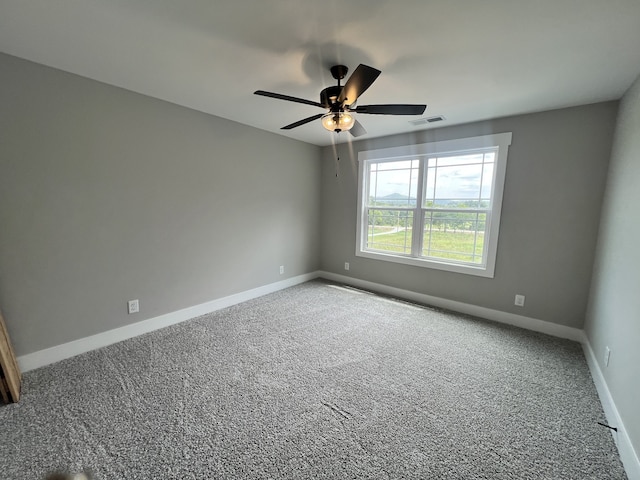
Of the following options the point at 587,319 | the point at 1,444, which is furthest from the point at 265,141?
the point at 587,319

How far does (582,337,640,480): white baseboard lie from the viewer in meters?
1.33

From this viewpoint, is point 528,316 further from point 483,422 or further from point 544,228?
point 483,422

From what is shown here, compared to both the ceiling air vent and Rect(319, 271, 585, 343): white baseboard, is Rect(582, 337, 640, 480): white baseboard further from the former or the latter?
the ceiling air vent

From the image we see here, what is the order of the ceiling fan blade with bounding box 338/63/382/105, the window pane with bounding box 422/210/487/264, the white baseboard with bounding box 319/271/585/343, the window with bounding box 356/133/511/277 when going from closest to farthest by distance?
the ceiling fan blade with bounding box 338/63/382/105 < the white baseboard with bounding box 319/271/585/343 < the window with bounding box 356/133/511/277 < the window pane with bounding box 422/210/487/264

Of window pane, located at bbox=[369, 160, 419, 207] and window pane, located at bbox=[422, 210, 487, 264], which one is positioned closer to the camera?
window pane, located at bbox=[422, 210, 487, 264]

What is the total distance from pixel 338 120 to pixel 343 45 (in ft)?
1.58

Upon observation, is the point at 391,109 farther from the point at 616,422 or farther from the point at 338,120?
the point at 616,422

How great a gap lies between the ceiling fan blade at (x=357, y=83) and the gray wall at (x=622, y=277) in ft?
6.18

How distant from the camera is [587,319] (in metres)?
2.61

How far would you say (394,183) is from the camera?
3.98 m

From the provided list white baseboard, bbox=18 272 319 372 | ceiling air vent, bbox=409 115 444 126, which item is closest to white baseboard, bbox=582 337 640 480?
ceiling air vent, bbox=409 115 444 126

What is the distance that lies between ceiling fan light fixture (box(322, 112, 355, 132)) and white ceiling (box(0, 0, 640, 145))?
1.10 ft

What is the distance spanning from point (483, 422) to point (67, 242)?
3373mm

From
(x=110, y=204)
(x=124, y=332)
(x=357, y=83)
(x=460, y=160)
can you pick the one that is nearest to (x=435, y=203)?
(x=460, y=160)
